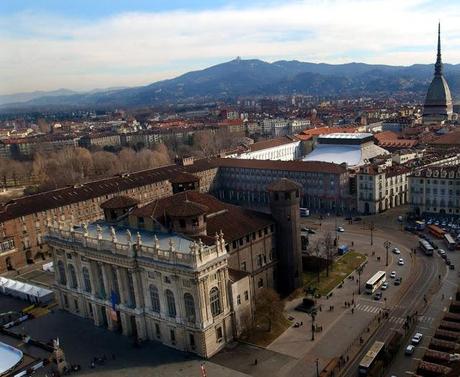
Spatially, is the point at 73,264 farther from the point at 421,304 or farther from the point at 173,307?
the point at 421,304

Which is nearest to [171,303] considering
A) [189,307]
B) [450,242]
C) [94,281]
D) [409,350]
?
[189,307]

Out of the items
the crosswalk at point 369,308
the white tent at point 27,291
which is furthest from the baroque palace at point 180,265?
the crosswalk at point 369,308

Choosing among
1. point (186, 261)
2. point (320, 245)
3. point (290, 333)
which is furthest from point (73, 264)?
point (320, 245)

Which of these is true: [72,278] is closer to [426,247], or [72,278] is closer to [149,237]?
[149,237]

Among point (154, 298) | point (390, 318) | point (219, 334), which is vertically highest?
point (154, 298)

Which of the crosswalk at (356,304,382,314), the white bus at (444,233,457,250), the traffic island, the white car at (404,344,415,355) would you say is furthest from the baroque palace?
the white bus at (444,233,457,250)
